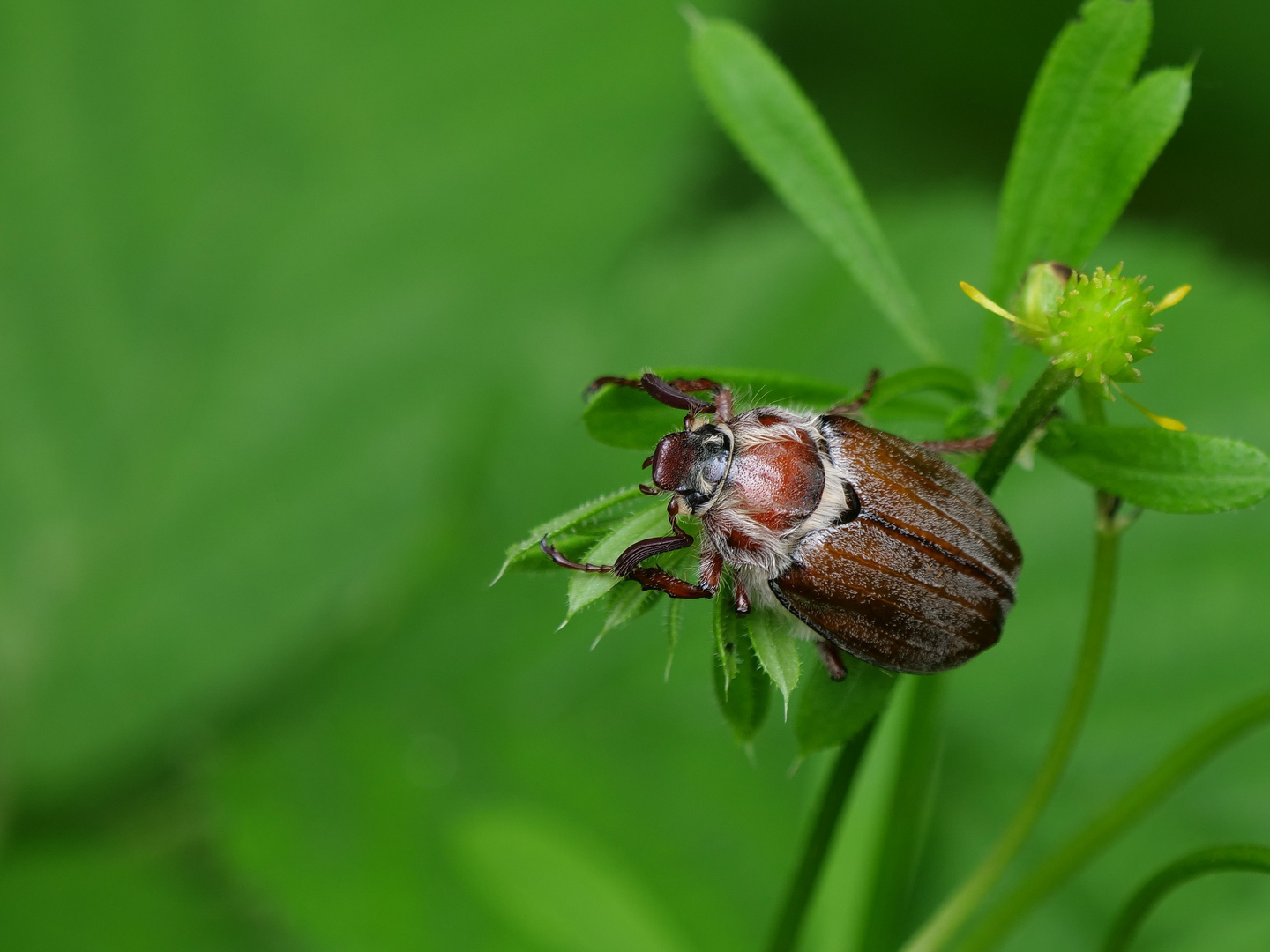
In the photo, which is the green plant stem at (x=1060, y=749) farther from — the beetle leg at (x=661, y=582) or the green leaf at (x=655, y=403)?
the beetle leg at (x=661, y=582)

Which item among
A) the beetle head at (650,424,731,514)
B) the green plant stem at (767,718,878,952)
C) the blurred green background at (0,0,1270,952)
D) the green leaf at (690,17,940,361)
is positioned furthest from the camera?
the blurred green background at (0,0,1270,952)

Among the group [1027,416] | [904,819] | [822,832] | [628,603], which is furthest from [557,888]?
[1027,416]

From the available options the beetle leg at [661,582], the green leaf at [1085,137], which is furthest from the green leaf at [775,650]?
the green leaf at [1085,137]

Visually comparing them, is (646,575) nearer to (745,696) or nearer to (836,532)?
(745,696)

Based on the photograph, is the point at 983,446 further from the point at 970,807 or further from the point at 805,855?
the point at 970,807

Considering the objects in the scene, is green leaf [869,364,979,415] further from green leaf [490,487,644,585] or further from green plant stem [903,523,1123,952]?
green leaf [490,487,644,585]

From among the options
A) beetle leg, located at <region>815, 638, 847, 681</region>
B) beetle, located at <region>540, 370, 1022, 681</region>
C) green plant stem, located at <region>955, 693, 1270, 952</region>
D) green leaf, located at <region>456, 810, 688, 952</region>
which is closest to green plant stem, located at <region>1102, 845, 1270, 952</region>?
green plant stem, located at <region>955, 693, 1270, 952</region>

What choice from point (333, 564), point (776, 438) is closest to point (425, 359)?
point (333, 564)
